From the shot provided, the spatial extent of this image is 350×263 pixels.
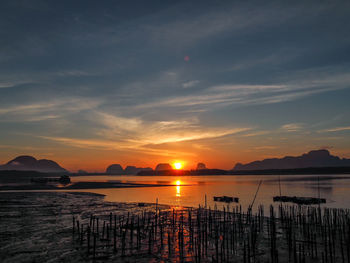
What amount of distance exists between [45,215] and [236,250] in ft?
101

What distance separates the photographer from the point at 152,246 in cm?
2480

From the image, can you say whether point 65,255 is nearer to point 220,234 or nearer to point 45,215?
point 220,234

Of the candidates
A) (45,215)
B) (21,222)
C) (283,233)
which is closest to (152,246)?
(283,233)

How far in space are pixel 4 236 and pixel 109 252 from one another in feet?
43.0

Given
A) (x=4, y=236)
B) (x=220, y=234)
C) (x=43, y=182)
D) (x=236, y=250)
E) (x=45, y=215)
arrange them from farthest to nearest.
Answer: (x=43, y=182), (x=45, y=215), (x=220, y=234), (x=4, y=236), (x=236, y=250)

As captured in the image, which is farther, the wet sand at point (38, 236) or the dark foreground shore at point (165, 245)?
the wet sand at point (38, 236)

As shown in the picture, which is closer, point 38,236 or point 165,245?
point 165,245

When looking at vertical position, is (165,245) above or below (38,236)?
below

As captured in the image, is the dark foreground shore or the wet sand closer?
the dark foreground shore

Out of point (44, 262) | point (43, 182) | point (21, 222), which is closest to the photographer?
point (44, 262)

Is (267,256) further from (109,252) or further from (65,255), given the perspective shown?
(65,255)

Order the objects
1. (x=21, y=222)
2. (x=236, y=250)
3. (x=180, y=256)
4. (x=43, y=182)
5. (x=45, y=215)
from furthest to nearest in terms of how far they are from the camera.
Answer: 1. (x=43, y=182)
2. (x=45, y=215)
3. (x=21, y=222)
4. (x=236, y=250)
5. (x=180, y=256)

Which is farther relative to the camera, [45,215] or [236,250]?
[45,215]

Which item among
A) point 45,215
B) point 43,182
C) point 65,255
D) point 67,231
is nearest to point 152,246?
point 65,255
